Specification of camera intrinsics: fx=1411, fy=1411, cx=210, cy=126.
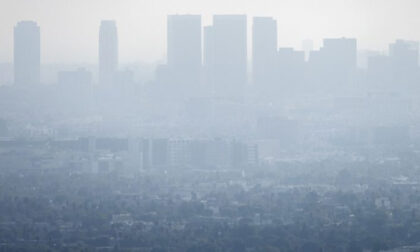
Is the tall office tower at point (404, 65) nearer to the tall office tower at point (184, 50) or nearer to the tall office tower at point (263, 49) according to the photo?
the tall office tower at point (263, 49)

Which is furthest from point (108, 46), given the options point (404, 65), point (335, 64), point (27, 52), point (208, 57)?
point (404, 65)

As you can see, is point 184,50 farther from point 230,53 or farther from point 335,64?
point 335,64

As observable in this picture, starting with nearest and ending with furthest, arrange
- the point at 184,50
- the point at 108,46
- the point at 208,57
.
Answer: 1. the point at 184,50
2. the point at 208,57
3. the point at 108,46

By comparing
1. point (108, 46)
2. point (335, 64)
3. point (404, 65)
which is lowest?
point (404, 65)

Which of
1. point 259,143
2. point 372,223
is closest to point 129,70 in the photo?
point 259,143

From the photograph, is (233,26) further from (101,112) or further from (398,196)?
(398,196)

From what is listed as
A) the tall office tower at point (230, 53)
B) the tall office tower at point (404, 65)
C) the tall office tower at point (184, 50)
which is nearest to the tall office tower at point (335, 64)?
the tall office tower at point (404, 65)
